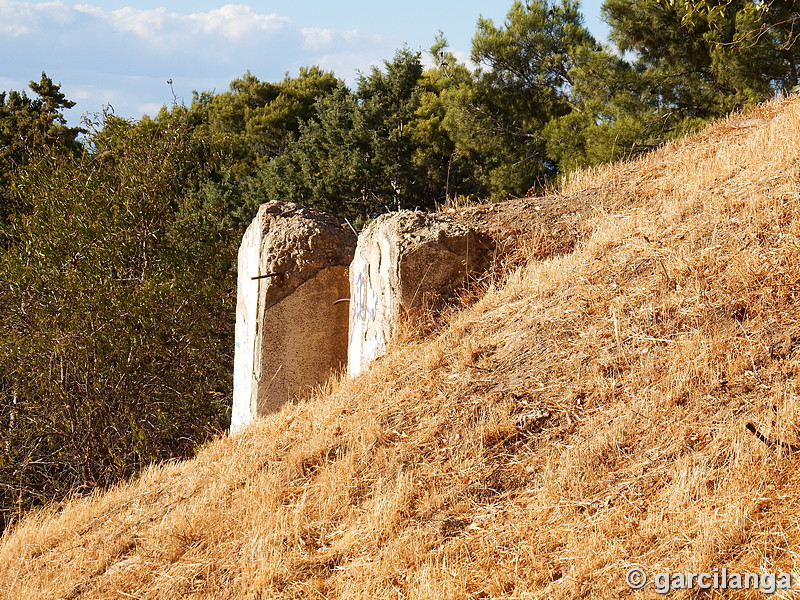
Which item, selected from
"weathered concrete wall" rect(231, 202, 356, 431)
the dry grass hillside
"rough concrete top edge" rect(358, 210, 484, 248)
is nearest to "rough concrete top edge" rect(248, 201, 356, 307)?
"weathered concrete wall" rect(231, 202, 356, 431)

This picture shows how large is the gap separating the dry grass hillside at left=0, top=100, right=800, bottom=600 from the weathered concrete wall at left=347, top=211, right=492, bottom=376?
393 millimetres

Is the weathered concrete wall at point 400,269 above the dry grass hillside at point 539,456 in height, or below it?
above

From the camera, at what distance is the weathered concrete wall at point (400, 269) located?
7.62 m

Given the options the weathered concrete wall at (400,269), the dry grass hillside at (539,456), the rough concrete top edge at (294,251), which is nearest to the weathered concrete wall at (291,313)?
the rough concrete top edge at (294,251)

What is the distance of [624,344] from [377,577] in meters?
2.38

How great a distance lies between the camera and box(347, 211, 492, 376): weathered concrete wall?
7.62 metres

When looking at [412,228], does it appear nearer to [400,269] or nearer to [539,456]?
[400,269]

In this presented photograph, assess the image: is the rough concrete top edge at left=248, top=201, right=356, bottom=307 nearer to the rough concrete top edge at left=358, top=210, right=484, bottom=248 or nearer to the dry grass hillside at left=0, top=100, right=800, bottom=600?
the rough concrete top edge at left=358, top=210, right=484, bottom=248

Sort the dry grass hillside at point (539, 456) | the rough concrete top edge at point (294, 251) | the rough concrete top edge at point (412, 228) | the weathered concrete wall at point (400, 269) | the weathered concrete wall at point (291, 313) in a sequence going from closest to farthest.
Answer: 1. the dry grass hillside at point (539, 456)
2. the weathered concrete wall at point (400, 269)
3. the rough concrete top edge at point (412, 228)
4. the weathered concrete wall at point (291, 313)
5. the rough concrete top edge at point (294, 251)

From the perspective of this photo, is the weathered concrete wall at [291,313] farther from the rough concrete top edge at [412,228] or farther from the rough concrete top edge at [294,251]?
the rough concrete top edge at [412,228]

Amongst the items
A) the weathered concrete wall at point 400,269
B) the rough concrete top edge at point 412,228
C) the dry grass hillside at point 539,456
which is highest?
the rough concrete top edge at point 412,228

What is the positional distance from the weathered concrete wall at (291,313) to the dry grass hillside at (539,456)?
0.75 meters

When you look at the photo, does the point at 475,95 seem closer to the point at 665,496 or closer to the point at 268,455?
the point at 268,455

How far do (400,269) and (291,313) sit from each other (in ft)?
5.22
